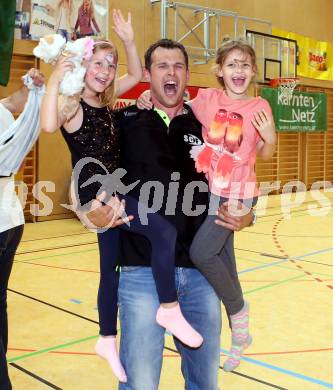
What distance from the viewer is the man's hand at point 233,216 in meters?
2.46

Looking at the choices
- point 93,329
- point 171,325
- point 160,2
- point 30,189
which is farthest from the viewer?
point 160,2

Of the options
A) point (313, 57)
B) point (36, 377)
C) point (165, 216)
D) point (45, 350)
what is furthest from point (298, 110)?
point (165, 216)

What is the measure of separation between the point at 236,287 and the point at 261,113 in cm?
85

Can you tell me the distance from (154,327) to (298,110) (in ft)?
41.2

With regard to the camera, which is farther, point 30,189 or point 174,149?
point 30,189

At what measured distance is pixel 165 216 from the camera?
2.35m

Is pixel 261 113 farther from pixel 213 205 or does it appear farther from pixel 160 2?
pixel 160 2

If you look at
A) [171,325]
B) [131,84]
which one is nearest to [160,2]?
[131,84]

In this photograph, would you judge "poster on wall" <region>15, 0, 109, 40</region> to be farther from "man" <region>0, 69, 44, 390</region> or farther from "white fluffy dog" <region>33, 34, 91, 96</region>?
"white fluffy dog" <region>33, 34, 91, 96</region>

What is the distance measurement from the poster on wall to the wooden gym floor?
354 centimetres

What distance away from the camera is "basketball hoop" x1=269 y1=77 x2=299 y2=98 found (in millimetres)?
13102

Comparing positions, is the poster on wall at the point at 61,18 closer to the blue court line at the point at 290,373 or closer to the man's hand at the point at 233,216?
the blue court line at the point at 290,373

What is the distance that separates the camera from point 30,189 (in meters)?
9.93

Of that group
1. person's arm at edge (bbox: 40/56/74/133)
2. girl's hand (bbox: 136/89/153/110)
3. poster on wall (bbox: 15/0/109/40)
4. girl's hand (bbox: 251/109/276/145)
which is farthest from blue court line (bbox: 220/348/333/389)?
poster on wall (bbox: 15/0/109/40)
